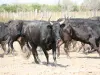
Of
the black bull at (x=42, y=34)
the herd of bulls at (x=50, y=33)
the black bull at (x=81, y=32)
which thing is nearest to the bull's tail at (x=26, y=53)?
the herd of bulls at (x=50, y=33)

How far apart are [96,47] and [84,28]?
3.84 feet

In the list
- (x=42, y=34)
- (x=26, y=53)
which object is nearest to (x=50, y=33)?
(x=42, y=34)

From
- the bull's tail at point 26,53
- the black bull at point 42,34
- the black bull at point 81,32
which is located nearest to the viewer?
the black bull at point 42,34

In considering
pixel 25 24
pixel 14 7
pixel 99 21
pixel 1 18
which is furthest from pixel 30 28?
pixel 14 7

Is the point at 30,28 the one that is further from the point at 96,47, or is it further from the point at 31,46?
the point at 96,47

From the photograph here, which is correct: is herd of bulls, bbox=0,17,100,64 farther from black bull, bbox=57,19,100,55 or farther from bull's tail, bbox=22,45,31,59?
bull's tail, bbox=22,45,31,59

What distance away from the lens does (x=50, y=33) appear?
15.5m

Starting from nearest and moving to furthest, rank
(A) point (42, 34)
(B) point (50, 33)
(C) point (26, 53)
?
(B) point (50, 33)
(A) point (42, 34)
(C) point (26, 53)

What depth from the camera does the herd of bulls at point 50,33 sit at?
15523 millimetres

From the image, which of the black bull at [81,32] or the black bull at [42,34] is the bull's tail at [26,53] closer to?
the black bull at [42,34]

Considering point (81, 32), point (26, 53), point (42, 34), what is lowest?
point (26, 53)

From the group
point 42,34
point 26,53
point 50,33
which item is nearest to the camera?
point 50,33

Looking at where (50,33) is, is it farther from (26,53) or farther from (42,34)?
(26,53)

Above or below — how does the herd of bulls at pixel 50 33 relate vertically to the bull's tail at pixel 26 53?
above
